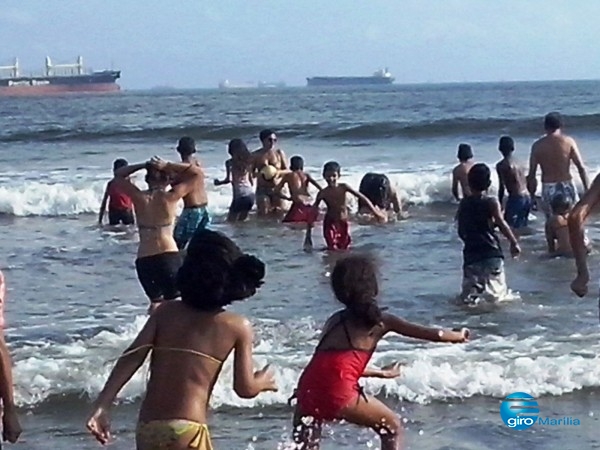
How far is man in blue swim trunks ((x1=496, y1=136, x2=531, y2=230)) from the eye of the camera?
13.6 m

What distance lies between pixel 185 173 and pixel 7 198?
43.9 feet

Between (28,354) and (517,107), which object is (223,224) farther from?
(517,107)

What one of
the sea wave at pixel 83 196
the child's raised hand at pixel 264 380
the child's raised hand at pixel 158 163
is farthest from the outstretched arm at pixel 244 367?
the sea wave at pixel 83 196

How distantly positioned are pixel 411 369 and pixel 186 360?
3.59 metres

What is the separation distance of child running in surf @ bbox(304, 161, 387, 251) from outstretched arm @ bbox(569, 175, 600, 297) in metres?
6.97

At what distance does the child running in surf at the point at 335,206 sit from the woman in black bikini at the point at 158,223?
151 inches

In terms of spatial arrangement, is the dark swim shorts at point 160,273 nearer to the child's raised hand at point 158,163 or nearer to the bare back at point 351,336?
the child's raised hand at point 158,163

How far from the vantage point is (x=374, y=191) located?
16.4m

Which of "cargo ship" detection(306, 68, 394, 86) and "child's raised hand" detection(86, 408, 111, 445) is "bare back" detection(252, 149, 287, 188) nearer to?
"child's raised hand" detection(86, 408, 111, 445)

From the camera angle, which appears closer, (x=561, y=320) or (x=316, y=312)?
(x=561, y=320)

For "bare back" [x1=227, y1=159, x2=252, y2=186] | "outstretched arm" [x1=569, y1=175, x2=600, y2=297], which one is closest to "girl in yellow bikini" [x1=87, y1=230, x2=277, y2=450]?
"outstretched arm" [x1=569, y1=175, x2=600, y2=297]

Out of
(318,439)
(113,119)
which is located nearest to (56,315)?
(318,439)

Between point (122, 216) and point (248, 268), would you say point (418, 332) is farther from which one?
point (122, 216)

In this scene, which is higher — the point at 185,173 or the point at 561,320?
the point at 185,173
